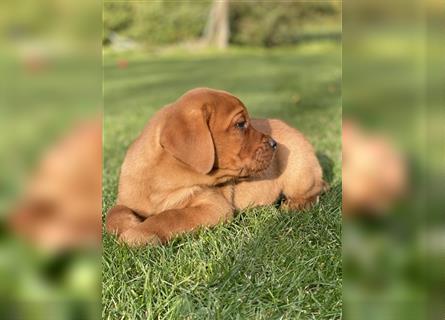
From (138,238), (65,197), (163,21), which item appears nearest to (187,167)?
(138,238)

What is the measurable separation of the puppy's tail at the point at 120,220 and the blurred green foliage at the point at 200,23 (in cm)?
1438

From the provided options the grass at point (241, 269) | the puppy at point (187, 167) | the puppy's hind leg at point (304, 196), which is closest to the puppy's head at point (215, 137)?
the puppy at point (187, 167)

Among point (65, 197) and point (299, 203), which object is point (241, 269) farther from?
point (65, 197)

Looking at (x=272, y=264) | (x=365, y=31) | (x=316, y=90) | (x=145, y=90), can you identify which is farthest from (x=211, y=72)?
(x=365, y=31)

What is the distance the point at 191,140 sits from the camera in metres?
2.89

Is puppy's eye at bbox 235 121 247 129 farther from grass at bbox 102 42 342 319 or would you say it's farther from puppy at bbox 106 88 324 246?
grass at bbox 102 42 342 319

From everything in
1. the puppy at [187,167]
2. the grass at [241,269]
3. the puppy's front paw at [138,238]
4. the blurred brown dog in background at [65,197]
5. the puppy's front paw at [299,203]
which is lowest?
the puppy's front paw at [299,203]

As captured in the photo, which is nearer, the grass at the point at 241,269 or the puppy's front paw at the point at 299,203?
the grass at the point at 241,269

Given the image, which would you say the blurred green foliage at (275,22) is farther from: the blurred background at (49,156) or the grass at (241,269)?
the blurred background at (49,156)

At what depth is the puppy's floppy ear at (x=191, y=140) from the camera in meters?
2.89

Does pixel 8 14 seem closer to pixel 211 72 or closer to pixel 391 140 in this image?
pixel 391 140

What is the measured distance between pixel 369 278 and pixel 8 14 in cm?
80

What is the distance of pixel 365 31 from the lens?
107 cm

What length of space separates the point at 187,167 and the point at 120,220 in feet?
1.43
